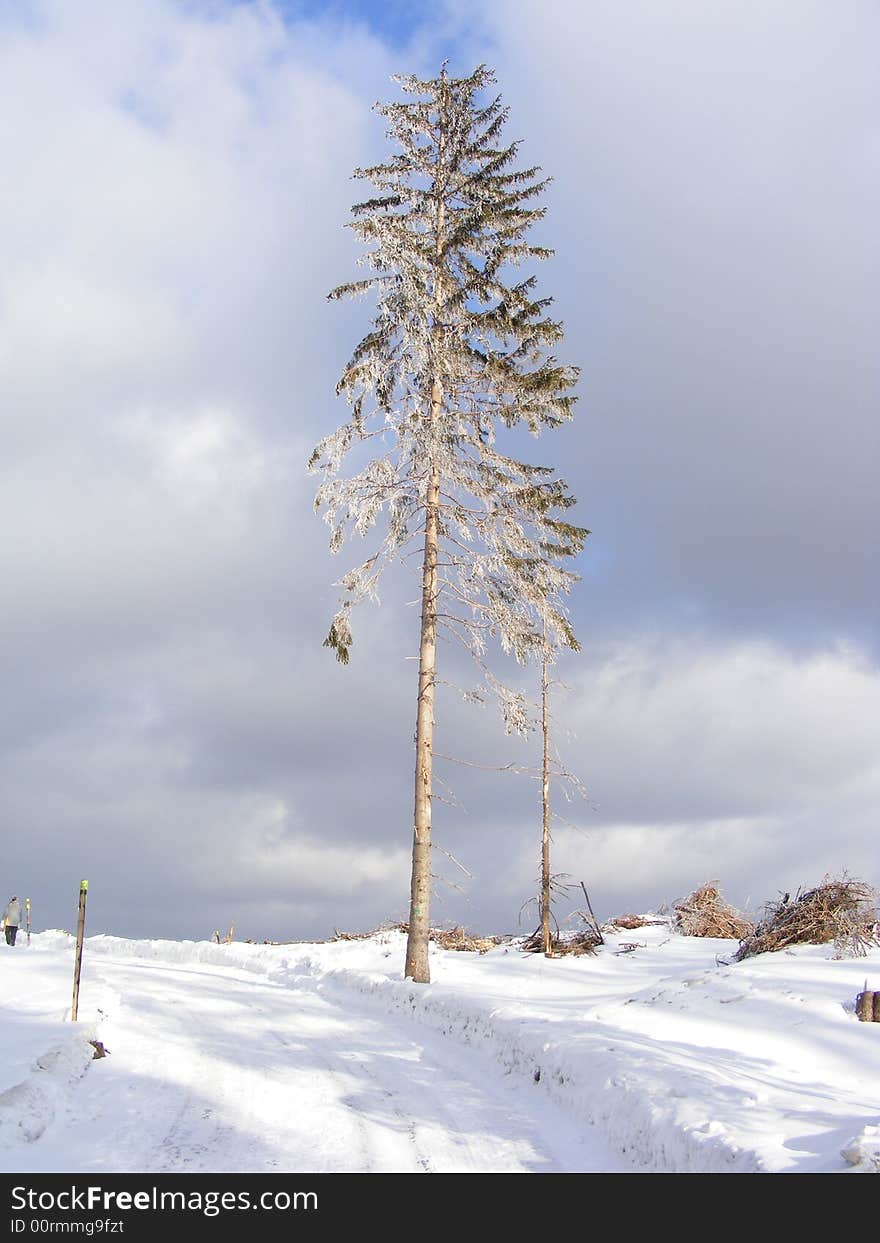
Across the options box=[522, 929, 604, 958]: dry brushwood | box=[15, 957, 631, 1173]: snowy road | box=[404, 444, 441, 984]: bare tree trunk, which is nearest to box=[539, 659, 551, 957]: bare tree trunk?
box=[522, 929, 604, 958]: dry brushwood

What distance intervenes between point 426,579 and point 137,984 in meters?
10.5

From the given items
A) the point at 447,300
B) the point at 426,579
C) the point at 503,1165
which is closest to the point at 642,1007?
the point at 503,1165

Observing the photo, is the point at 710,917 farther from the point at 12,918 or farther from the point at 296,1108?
the point at 12,918

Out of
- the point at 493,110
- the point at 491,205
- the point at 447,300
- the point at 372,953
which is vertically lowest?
the point at 372,953

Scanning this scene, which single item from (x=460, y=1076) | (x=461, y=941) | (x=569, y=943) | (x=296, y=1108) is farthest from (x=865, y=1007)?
(x=461, y=941)

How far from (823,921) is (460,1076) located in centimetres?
1008

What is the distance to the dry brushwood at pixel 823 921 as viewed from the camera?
16953 mm

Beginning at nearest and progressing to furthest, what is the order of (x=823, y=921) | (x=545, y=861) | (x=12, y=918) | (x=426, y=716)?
(x=823, y=921) < (x=426, y=716) < (x=545, y=861) < (x=12, y=918)

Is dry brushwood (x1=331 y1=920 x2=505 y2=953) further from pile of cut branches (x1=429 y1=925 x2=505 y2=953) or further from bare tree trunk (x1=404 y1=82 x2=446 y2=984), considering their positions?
bare tree trunk (x1=404 y1=82 x2=446 y2=984)

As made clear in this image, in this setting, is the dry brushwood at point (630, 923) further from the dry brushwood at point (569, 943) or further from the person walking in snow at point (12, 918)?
the person walking in snow at point (12, 918)

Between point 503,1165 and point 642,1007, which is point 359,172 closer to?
point 642,1007

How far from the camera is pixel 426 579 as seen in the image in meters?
20.8

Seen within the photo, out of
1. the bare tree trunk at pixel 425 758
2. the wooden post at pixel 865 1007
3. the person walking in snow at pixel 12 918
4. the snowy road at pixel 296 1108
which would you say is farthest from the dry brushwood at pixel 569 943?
the person walking in snow at pixel 12 918

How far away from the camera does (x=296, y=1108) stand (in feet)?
27.2
